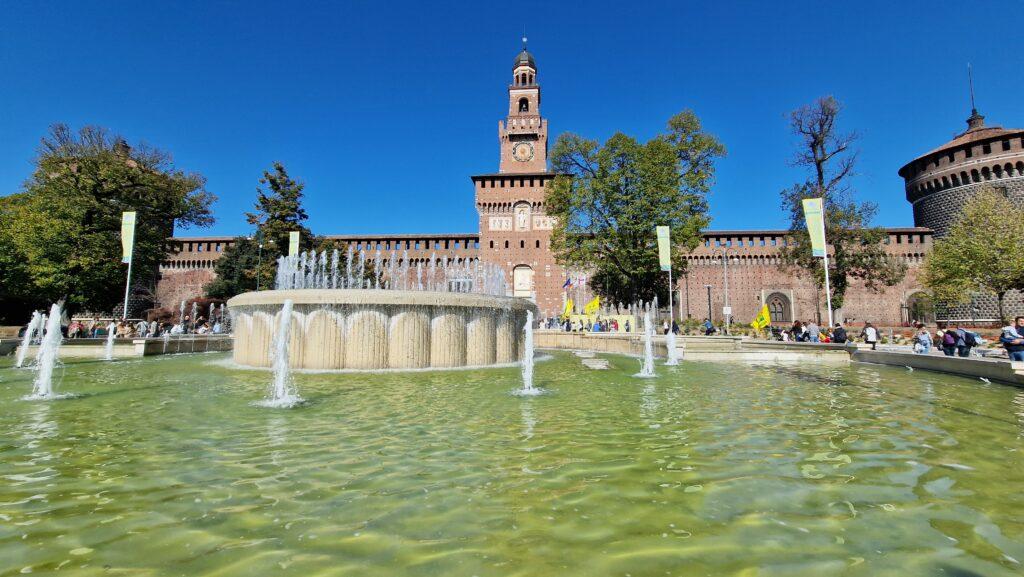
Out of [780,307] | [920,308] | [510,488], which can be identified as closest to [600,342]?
[510,488]

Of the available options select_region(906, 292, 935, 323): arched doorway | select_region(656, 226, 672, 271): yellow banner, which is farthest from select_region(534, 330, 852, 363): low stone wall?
select_region(906, 292, 935, 323): arched doorway

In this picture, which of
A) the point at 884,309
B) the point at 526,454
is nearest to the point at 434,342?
the point at 526,454

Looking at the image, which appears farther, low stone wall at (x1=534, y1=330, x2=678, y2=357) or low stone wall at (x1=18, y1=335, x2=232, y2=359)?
low stone wall at (x1=534, y1=330, x2=678, y2=357)

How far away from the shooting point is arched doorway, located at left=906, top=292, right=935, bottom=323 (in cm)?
3394

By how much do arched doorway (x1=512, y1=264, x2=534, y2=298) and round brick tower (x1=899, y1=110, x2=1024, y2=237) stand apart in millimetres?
31829

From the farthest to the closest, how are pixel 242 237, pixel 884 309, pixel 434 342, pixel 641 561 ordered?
1. pixel 884 309
2. pixel 242 237
3. pixel 434 342
4. pixel 641 561

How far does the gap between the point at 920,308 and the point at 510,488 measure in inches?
1755

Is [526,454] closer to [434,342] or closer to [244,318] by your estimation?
[434,342]

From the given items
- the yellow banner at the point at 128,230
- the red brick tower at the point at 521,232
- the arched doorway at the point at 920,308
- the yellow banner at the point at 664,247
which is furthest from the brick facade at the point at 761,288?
the yellow banner at the point at 128,230

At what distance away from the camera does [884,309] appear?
3978 cm

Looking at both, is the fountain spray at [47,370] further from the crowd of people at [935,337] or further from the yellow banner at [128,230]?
the yellow banner at [128,230]

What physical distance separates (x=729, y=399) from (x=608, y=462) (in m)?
3.42

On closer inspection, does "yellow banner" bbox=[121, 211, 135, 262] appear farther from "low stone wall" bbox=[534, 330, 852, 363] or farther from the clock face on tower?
the clock face on tower

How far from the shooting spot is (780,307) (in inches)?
1630
